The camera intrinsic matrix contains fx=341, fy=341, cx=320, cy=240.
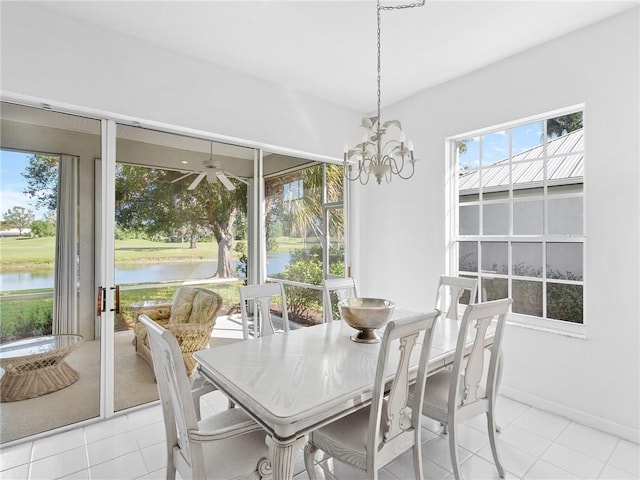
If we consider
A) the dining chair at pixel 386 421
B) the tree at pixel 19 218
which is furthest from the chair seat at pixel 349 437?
the tree at pixel 19 218

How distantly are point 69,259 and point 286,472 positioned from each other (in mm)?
2221

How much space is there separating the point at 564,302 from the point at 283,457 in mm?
2642

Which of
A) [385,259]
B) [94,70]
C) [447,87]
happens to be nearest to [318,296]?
[385,259]

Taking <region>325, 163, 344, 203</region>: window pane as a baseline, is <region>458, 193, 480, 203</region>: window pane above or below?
below

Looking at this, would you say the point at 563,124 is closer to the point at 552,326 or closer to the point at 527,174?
the point at 527,174

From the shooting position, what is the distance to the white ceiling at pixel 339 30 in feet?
7.61

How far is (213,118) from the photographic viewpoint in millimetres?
3074

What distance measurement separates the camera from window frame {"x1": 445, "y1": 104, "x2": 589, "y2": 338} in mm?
2682

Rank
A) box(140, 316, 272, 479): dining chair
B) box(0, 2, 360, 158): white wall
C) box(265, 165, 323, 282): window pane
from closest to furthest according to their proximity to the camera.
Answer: box(140, 316, 272, 479): dining chair, box(0, 2, 360, 158): white wall, box(265, 165, 323, 282): window pane

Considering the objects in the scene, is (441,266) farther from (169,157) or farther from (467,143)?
(169,157)

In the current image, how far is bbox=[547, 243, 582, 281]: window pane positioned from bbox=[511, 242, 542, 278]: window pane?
0.26ft

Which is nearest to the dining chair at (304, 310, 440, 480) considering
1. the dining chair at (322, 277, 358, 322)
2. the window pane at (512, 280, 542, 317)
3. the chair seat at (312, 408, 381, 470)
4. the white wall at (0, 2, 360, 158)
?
the chair seat at (312, 408, 381, 470)

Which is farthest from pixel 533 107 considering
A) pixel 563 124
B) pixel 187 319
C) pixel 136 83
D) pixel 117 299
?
pixel 117 299

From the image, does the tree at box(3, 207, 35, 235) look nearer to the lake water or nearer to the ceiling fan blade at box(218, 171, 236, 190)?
Result: the lake water
